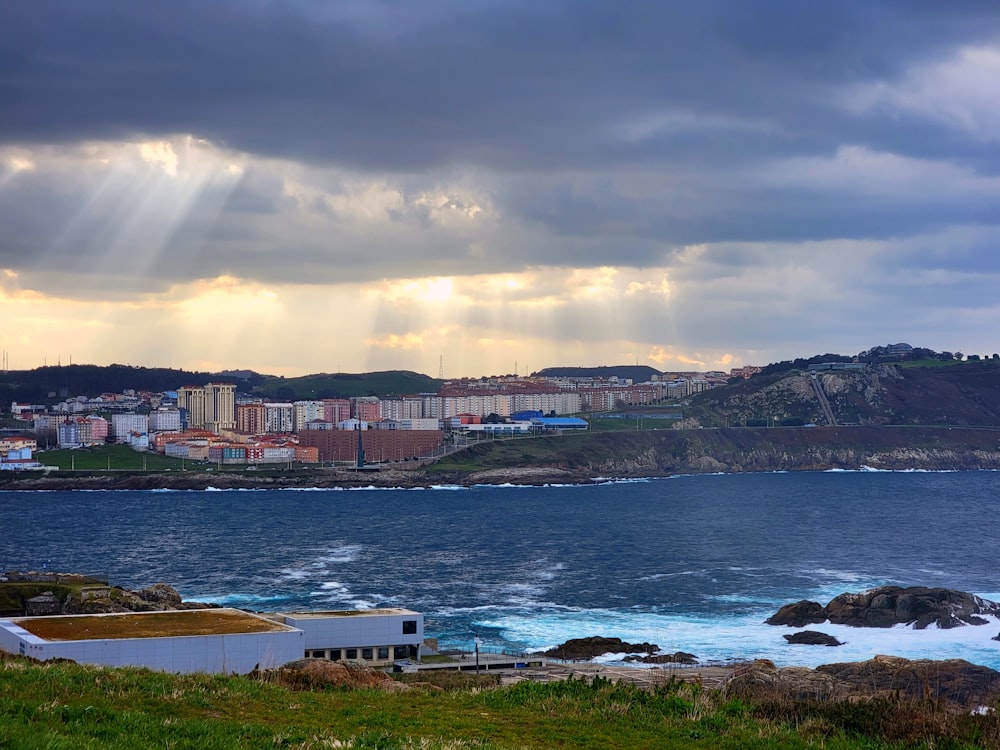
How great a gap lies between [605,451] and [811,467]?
115 ft

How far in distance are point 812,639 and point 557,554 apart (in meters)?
31.6

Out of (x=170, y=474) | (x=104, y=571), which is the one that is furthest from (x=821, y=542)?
(x=170, y=474)

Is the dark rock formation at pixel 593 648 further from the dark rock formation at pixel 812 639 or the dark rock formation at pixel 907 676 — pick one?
the dark rock formation at pixel 907 676

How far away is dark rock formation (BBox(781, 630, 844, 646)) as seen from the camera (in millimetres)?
41156

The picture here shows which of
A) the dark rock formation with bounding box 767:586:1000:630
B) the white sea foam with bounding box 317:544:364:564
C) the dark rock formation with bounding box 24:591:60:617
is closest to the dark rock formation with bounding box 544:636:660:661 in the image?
the dark rock formation with bounding box 767:586:1000:630

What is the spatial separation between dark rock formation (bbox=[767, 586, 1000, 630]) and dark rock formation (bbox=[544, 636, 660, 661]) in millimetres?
8785

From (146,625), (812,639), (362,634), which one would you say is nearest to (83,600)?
(362,634)

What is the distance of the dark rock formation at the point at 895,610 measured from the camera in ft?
147

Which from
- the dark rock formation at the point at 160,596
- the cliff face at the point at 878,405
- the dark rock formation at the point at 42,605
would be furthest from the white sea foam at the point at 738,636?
the cliff face at the point at 878,405

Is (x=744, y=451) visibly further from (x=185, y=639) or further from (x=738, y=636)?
(x=185, y=639)

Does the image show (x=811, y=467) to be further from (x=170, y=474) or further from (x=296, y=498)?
Answer: (x=170, y=474)

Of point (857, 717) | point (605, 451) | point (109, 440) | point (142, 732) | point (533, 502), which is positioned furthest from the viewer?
point (109, 440)

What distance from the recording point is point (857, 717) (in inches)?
495

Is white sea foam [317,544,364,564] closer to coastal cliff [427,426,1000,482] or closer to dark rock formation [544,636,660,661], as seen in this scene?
dark rock formation [544,636,660,661]
